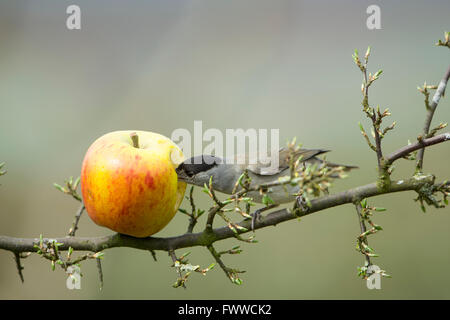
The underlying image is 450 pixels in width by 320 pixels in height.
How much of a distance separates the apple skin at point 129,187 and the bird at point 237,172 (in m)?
0.07

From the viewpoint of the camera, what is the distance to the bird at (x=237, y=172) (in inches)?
62.2

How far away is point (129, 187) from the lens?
4.74ft

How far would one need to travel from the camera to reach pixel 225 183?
5.98 feet

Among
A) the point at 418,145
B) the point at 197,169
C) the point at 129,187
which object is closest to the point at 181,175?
the point at 197,169

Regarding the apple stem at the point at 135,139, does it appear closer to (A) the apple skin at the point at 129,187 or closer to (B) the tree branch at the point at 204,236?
(A) the apple skin at the point at 129,187

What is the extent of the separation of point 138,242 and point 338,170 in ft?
2.45

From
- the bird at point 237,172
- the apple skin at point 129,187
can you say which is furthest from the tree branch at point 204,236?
the bird at point 237,172

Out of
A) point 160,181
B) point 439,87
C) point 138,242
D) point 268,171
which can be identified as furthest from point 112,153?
point 439,87

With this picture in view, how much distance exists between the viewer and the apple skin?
1447mm

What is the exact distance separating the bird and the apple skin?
7 cm

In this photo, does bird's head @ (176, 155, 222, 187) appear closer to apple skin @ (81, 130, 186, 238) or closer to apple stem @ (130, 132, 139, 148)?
apple skin @ (81, 130, 186, 238)

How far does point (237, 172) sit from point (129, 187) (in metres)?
0.54

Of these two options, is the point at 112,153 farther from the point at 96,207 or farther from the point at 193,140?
the point at 193,140

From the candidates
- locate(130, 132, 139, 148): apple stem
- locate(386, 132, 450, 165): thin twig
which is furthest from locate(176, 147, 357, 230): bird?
locate(386, 132, 450, 165): thin twig
